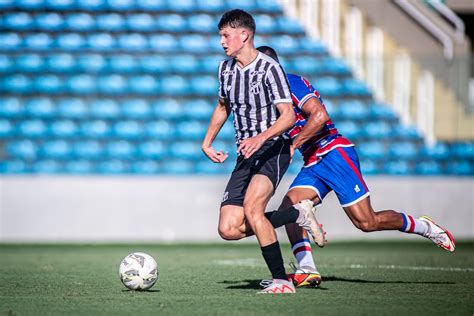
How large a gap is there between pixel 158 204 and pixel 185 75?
11.7ft

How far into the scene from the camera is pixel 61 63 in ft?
55.2

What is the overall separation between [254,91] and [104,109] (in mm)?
9536

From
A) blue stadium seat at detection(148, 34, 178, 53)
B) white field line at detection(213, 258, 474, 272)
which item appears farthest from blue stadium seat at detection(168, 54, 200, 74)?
white field line at detection(213, 258, 474, 272)

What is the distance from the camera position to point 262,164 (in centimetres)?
695

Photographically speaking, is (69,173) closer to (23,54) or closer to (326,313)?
(23,54)

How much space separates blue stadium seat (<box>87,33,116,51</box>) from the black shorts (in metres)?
10.6

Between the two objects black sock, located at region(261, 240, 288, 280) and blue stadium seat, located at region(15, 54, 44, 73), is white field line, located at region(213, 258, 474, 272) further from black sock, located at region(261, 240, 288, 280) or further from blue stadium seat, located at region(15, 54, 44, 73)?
blue stadium seat, located at region(15, 54, 44, 73)

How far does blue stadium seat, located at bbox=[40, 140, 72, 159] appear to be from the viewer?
51.2 ft

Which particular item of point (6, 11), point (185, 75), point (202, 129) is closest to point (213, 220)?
point (202, 129)

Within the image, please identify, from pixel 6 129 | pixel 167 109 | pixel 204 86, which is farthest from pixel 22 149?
pixel 204 86

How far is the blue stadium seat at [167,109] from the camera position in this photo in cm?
1614

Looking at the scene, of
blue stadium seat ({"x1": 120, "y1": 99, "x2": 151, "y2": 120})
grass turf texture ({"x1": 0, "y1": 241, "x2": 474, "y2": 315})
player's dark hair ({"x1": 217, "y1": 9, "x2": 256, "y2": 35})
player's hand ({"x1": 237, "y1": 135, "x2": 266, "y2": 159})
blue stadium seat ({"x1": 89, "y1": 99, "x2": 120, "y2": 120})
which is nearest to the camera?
grass turf texture ({"x1": 0, "y1": 241, "x2": 474, "y2": 315})

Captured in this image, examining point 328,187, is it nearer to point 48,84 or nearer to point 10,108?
point 10,108

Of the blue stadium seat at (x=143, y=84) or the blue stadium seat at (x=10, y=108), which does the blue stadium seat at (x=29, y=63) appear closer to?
the blue stadium seat at (x=10, y=108)
